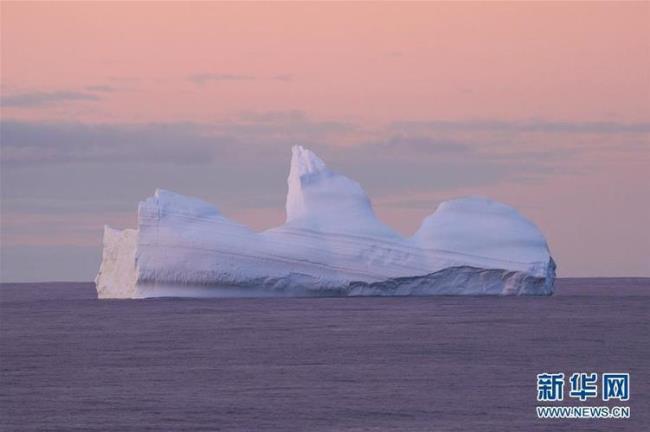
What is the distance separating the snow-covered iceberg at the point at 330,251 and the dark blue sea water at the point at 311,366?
0.65 meters

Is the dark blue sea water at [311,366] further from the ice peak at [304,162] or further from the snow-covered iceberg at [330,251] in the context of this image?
the ice peak at [304,162]

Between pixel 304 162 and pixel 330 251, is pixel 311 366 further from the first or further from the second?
pixel 304 162

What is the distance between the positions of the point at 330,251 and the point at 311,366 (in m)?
10.6

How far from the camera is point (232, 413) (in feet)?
45.7

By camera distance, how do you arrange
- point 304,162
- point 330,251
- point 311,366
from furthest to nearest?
point 304,162 < point 330,251 < point 311,366

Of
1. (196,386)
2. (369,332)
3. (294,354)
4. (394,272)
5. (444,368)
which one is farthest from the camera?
(394,272)

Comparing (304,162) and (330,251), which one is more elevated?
(304,162)

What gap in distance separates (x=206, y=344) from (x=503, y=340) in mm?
4683

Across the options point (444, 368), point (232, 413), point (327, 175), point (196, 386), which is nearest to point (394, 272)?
point (327, 175)

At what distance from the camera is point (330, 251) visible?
29.1 m

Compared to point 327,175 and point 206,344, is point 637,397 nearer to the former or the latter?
point 206,344

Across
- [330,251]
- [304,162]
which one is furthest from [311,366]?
[304,162]

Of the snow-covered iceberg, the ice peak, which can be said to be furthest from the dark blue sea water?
the ice peak

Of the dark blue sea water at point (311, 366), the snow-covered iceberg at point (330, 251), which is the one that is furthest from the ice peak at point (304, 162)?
the dark blue sea water at point (311, 366)
